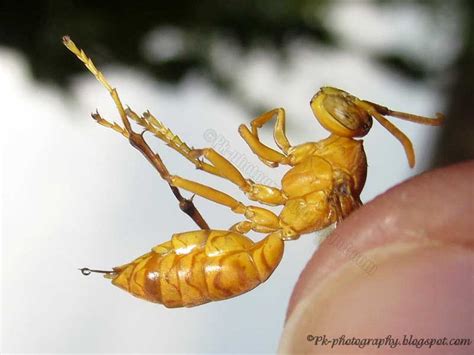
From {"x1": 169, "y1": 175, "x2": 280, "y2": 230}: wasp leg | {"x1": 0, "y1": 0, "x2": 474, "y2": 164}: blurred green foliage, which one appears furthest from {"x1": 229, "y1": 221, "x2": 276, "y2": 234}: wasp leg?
{"x1": 0, "y1": 0, "x2": 474, "y2": 164}: blurred green foliage

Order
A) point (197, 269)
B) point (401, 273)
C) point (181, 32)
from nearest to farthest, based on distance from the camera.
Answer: point (197, 269) → point (401, 273) → point (181, 32)

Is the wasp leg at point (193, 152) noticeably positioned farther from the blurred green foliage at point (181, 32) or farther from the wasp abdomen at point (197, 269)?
the blurred green foliage at point (181, 32)

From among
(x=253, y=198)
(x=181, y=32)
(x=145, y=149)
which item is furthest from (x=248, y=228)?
(x=181, y=32)

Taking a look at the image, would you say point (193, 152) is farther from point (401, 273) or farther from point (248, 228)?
point (401, 273)

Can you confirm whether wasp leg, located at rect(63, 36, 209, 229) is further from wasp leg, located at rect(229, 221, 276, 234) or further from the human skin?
the human skin

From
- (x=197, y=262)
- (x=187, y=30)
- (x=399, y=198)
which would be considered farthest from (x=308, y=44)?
(x=197, y=262)

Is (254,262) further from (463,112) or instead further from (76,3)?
(463,112)

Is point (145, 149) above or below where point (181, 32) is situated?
below
